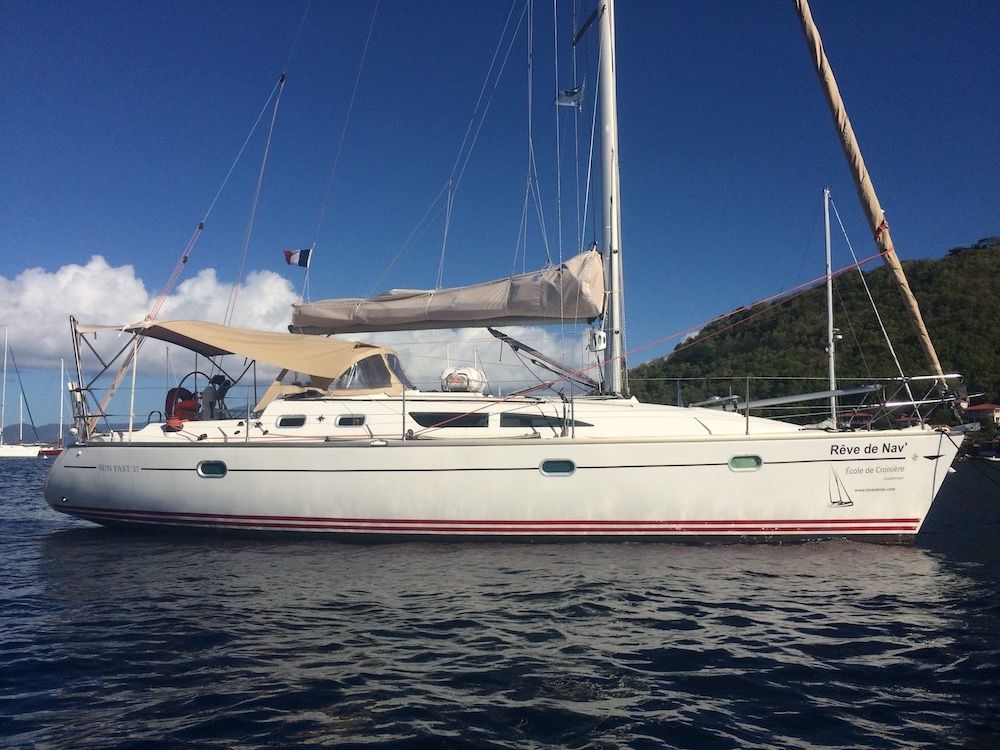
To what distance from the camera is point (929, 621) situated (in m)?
6.36

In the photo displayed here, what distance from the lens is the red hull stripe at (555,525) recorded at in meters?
9.55

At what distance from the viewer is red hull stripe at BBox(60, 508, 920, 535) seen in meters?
9.55

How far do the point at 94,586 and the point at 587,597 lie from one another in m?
5.94

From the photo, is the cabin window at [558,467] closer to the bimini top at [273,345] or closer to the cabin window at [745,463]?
the cabin window at [745,463]

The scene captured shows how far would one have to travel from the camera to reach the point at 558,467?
9.73 metres

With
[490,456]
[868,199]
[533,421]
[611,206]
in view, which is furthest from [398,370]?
[868,199]

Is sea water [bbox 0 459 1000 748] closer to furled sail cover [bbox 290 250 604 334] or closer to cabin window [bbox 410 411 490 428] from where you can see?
cabin window [bbox 410 411 490 428]

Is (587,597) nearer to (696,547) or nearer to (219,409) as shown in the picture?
(696,547)

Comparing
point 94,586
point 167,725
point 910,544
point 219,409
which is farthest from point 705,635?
point 219,409

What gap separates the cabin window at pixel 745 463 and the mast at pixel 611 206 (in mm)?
2490

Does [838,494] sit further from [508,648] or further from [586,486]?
[508,648]

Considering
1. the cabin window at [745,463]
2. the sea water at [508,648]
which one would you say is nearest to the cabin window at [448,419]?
the sea water at [508,648]

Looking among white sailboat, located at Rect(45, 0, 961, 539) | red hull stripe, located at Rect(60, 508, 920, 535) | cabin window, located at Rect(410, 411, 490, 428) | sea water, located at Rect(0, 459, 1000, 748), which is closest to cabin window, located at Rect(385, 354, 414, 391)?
white sailboat, located at Rect(45, 0, 961, 539)

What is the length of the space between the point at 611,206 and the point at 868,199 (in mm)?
4002
